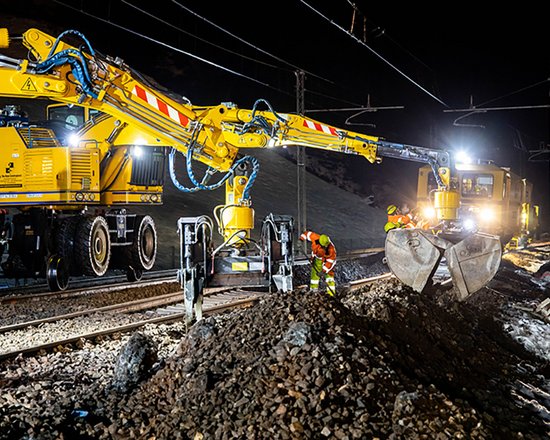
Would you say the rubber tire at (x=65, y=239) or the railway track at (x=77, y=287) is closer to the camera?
the railway track at (x=77, y=287)

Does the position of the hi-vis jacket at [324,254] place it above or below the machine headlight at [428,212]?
below

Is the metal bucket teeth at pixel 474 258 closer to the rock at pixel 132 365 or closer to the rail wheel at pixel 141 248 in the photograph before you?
the rock at pixel 132 365

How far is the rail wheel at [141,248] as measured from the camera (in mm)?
13461

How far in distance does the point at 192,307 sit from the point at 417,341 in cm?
294

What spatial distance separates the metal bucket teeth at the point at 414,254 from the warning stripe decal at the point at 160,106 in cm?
371

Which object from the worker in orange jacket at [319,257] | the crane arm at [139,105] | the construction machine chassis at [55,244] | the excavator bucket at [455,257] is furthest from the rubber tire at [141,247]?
the excavator bucket at [455,257]

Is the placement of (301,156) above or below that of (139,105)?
below

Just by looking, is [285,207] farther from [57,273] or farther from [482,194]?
[57,273]

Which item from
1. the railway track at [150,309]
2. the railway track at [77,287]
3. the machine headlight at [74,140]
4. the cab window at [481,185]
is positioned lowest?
the railway track at [77,287]

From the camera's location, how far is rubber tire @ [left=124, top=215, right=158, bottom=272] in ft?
44.2

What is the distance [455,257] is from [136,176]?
761 cm

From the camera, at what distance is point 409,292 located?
308 inches

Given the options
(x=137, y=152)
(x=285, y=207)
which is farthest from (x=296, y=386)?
(x=285, y=207)

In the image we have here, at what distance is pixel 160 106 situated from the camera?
312 inches
